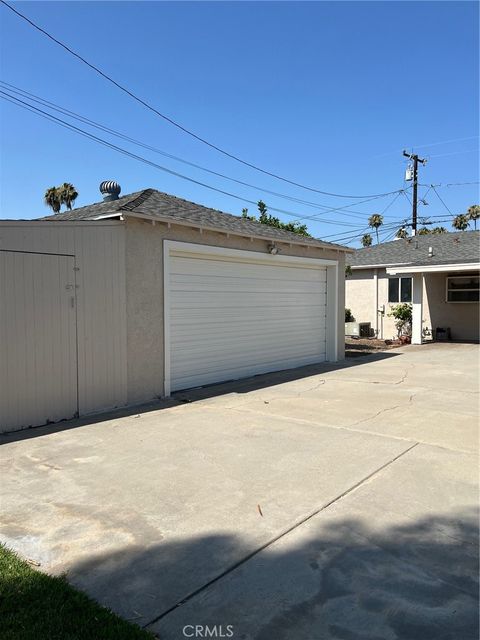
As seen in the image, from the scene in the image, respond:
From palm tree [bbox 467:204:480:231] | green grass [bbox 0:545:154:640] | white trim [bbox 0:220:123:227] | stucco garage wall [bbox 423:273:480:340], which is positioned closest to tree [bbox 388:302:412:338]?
stucco garage wall [bbox 423:273:480:340]

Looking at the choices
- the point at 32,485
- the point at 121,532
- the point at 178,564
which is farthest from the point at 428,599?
the point at 32,485

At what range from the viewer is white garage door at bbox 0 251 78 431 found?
636cm

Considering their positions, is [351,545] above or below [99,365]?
below

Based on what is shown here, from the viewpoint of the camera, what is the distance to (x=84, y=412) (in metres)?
7.33

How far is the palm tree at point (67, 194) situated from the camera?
3731cm

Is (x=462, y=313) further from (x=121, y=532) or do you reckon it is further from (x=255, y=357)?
(x=121, y=532)

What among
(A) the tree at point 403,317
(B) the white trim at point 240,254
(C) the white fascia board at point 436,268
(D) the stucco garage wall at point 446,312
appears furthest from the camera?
(A) the tree at point 403,317

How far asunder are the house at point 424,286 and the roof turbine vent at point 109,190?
11.8m

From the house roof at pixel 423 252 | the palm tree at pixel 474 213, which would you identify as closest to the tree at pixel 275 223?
the house roof at pixel 423 252

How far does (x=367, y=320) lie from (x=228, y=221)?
499 inches

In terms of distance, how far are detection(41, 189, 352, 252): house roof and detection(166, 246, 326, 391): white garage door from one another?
63 cm

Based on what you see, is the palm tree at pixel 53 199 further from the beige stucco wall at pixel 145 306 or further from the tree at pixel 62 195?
the beige stucco wall at pixel 145 306

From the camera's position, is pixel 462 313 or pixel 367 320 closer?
pixel 462 313

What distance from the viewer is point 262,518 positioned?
3814 millimetres
